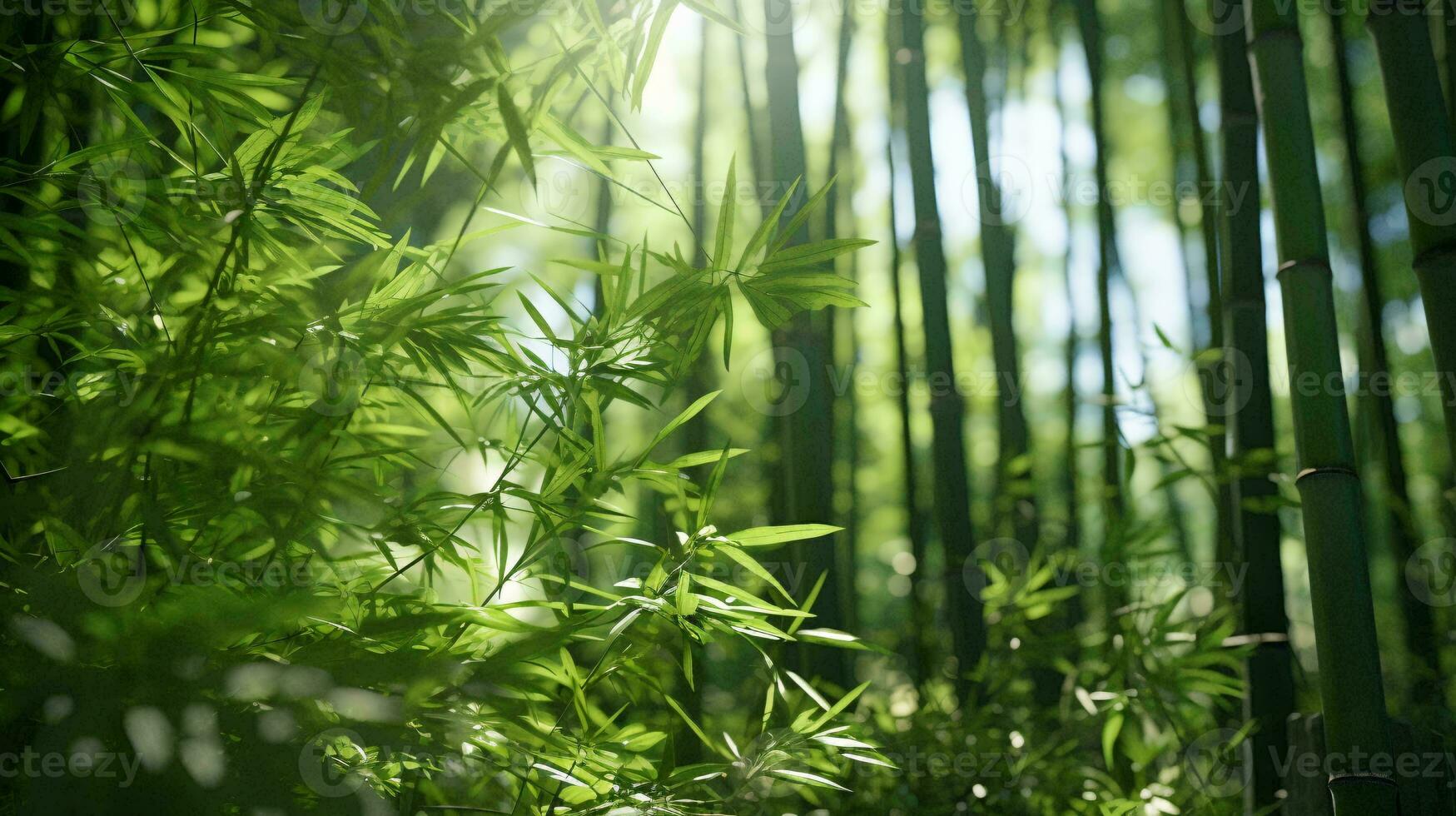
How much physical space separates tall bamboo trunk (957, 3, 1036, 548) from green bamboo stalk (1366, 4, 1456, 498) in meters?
1.13

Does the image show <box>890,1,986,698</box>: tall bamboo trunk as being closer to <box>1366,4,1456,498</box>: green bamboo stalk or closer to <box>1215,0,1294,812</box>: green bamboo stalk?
<box>1215,0,1294,812</box>: green bamboo stalk

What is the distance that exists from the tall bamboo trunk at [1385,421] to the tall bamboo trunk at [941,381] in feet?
2.96

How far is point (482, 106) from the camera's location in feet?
3.28

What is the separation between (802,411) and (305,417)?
3.64ft

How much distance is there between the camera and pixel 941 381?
214 cm

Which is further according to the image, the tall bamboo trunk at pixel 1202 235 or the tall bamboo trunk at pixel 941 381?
the tall bamboo trunk at pixel 941 381

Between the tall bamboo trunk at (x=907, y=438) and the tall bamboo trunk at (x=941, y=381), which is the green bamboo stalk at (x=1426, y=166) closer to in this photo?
the tall bamboo trunk at (x=941, y=381)

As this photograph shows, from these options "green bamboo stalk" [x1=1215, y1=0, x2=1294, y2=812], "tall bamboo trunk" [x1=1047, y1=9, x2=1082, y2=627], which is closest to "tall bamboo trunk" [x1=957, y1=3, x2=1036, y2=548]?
"tall bamboo trunk" [x1=1047, y1=9, x2=1082, y2=627]

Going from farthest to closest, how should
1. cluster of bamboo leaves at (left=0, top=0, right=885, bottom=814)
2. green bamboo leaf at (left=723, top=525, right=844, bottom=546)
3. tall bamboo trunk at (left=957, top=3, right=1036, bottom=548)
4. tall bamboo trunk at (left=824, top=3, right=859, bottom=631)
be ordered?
tall bamboo trunk at (left=824, top=3, right=859, bottom=631) < tall bamboo trunk at (left=957, top=3, right=1036, bottom=548) < green bamboo leaf at (left=723, top=525, right=844, bottom=546) < cluster of bamboo leaves at (left=0, top=0, right=885, bottom=814)

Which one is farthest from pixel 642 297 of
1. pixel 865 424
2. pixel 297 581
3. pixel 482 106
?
pixel 865 424

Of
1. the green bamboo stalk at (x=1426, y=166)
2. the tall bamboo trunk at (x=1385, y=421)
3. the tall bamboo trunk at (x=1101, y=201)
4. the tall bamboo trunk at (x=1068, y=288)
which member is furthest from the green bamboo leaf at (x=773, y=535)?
the tall bamboo trunk at (x=1068, y=288)

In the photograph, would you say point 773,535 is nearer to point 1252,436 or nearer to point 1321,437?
point 1321,437

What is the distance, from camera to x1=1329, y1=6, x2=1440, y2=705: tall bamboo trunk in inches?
86.2

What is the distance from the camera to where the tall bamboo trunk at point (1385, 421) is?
2.19 m
